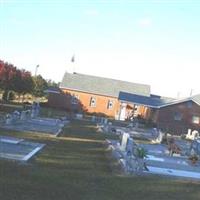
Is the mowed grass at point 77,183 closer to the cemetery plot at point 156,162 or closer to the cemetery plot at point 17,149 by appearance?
the cemetery plot at point 17,149

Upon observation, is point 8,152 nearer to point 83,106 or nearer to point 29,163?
point 29,163

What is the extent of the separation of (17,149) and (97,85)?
5969 centimetres

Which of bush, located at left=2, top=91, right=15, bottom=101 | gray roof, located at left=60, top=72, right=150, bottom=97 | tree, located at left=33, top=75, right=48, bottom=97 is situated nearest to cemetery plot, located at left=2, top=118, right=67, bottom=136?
bush, located at left=2, top=91, right=15, bottom=101

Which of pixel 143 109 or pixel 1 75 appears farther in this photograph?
pixel 143 109

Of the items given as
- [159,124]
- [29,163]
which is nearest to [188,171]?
[29,163]

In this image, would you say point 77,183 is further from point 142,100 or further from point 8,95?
point 8,95

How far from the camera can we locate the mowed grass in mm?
12984

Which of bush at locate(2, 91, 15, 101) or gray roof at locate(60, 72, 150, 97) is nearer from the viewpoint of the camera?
bush at locate(2, 91, 15, 101)

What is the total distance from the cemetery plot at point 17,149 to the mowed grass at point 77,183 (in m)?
0.42

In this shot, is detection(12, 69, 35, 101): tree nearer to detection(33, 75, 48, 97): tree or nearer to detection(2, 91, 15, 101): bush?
detection(2, 91, 15, 101): bush

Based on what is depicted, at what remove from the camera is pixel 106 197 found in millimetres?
13508

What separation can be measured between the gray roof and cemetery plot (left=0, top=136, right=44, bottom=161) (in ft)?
177

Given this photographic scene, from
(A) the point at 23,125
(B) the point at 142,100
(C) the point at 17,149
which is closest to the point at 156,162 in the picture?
(C) the point at 17,149

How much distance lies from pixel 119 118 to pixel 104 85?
26.6 feet
